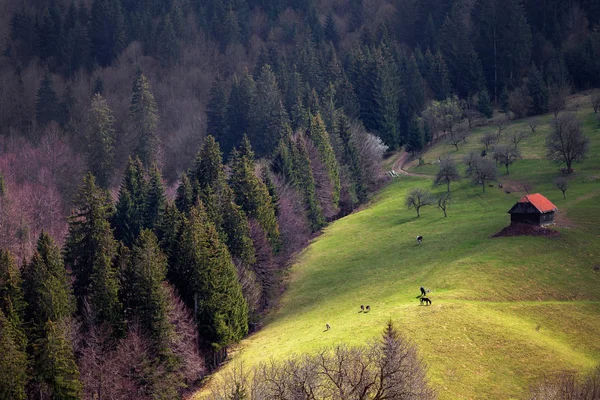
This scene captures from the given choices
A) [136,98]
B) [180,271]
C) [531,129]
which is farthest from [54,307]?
[531,129]

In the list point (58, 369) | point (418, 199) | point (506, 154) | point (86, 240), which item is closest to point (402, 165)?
point (506, 154)

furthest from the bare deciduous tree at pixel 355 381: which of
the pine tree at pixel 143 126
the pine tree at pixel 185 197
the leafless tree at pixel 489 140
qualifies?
the pine tree at pixel 143 126

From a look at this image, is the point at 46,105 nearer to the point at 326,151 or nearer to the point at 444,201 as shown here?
the point at 326,151

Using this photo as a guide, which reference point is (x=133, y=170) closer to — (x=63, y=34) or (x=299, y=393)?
(x=299, y=393)

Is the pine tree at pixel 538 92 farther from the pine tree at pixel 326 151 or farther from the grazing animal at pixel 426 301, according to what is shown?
the grazing animal at pixel 426 301

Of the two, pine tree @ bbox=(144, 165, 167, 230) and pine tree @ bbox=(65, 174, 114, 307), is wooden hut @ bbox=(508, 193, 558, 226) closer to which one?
pine tree @ bbox=(144, 165, 167, 230)

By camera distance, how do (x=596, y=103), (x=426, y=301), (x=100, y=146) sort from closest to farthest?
1. (x=426, y=301)
2. (x=100, y=146)
3. (x=596, y=103)
